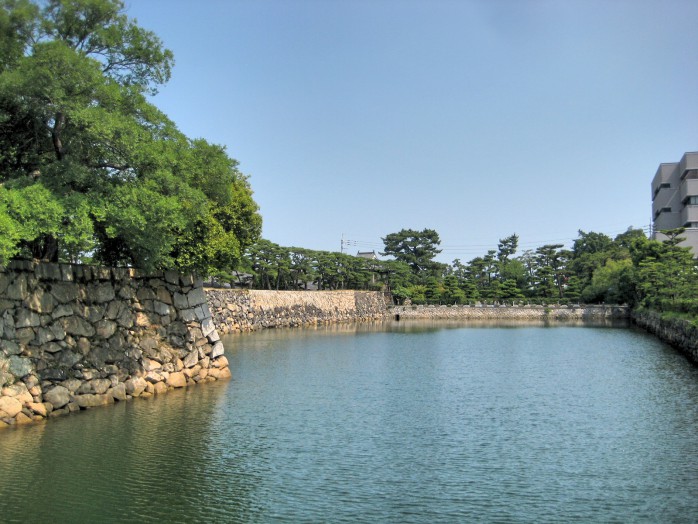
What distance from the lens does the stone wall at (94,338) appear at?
1095 cm

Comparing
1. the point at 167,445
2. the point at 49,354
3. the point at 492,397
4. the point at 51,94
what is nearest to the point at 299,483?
the point at 167,445

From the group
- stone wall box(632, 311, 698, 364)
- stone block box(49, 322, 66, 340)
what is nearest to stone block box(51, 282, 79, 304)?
stone block box(49, 322, 66, 340)

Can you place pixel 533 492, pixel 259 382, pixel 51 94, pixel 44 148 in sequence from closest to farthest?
pixel 533 492 < pixel 51 94 < pixel 44 148 < pixel 259 382

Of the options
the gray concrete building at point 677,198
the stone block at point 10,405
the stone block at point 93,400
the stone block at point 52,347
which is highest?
the gray concrete building at point 677,198

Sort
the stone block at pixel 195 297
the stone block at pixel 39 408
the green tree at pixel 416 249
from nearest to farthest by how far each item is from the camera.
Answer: the stone block at pixel 39 408, the stone block at pixel 195 297, the green tree at pixel 416 249

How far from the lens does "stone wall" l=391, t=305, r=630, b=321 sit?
169ft

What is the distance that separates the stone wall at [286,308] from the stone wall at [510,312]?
11.1 feet

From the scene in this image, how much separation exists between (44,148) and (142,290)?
155 inches

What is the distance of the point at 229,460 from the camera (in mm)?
9000

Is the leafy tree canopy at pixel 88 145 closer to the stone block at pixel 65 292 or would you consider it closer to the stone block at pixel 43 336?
the stone block at pixel 65 292

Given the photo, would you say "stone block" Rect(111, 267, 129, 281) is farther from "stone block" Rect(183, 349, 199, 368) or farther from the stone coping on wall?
the stone coping on wall

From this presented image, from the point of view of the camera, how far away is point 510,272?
217 feet

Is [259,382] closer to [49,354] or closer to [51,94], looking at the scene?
[49,354]

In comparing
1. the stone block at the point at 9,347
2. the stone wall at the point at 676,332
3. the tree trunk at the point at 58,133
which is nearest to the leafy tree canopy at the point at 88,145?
the tree trunk at the point at 58,133
